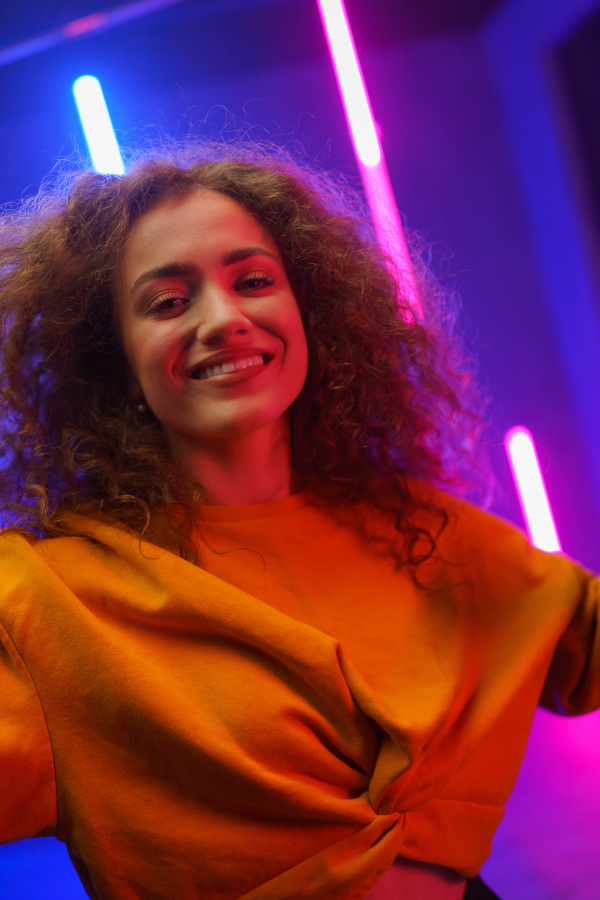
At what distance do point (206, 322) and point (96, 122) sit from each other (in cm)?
61

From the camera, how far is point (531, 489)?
64.2 inches

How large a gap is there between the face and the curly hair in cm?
6

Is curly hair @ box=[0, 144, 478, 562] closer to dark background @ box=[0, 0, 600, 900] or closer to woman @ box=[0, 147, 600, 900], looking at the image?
woman @ box=[0, 147, 600, 900]

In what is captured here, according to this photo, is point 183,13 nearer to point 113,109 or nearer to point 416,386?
point 113,109

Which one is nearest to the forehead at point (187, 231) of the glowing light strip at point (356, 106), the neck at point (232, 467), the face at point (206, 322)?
the face at point (206, 322)

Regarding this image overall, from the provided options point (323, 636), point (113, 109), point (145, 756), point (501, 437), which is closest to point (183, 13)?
point (113, 109)

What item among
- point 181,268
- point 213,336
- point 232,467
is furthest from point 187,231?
point 232,467

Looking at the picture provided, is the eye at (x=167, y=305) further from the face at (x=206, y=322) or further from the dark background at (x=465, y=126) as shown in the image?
Answer: the dark background at (x=465, y=126)

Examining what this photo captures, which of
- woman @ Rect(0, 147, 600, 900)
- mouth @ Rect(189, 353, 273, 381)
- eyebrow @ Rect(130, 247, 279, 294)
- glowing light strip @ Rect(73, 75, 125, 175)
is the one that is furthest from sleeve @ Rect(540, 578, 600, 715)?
glowing light strip @ Rect(73, 75, 125, 175)

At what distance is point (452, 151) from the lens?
1.65 m

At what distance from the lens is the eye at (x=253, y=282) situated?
1.07 m

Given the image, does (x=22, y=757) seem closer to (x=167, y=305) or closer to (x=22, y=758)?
(x=22, y=758)

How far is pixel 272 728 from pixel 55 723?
0.25 m

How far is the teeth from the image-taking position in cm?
101
